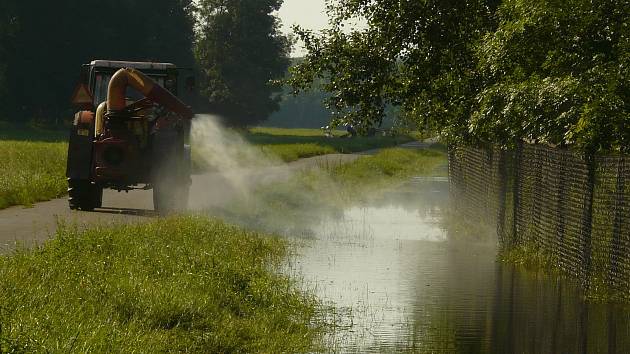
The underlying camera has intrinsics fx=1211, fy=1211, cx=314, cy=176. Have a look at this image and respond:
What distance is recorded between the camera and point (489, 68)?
669 inches

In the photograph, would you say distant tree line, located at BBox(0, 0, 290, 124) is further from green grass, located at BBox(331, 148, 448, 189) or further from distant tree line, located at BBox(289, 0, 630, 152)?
distant tree line, located at BBox(289, 0, 630, 152)

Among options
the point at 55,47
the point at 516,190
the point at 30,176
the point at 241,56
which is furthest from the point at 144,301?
the point at 241,56

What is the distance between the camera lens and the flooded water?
10875mm

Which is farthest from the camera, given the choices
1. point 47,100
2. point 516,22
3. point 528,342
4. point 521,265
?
point 47,100

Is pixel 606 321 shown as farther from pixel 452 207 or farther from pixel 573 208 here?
pixel 452 207

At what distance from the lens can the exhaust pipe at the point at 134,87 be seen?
21922 mm

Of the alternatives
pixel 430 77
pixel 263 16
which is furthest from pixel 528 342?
pixel 263 16

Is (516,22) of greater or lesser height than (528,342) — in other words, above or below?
above

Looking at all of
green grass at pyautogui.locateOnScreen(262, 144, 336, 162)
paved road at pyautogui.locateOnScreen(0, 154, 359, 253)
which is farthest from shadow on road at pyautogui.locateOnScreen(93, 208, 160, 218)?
green grass at pyautogui.locateOnScreen(262, 144, 336, 162)

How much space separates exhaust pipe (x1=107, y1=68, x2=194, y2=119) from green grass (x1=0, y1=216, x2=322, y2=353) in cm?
672

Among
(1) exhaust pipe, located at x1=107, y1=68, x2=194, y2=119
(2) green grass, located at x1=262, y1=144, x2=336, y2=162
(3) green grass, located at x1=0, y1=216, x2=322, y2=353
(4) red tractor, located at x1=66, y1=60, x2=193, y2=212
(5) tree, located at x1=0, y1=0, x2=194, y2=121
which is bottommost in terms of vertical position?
(3) green grass, located at x1=0, y1=216, x2=322, y2=353

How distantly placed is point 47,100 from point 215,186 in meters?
50.9

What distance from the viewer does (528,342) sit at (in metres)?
11.0

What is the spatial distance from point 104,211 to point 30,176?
5.45m
